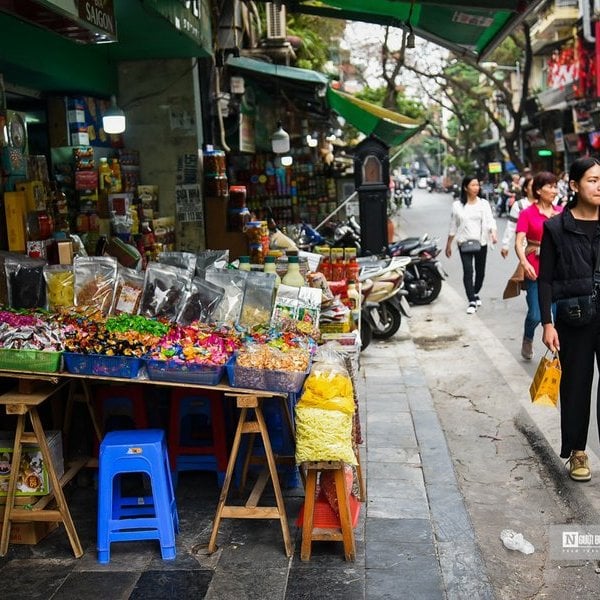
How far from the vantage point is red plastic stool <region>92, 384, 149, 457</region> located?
4.90 m

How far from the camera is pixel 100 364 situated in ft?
13.3

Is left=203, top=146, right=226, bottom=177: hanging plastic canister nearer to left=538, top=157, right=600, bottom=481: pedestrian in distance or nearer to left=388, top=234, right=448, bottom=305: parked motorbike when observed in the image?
left=388, top=234, right=448, bottom=305: parked motorbike

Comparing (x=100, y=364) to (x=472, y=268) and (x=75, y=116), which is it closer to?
(x=75, y=116)

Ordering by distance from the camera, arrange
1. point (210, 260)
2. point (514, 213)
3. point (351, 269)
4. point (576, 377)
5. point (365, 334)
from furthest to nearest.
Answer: point (514, 213), point (365, 334), point (351, 269), point (210, 260), point (576, 377)

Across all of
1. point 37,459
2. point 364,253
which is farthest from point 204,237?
point 37,459

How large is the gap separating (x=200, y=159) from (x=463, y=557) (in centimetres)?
614

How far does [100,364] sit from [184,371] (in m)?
0.43

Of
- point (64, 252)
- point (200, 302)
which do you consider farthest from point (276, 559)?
point (64, 252)

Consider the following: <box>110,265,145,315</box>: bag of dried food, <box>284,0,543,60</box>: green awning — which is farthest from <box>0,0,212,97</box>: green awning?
<box>110,265,145,315</box>: bag of dried food

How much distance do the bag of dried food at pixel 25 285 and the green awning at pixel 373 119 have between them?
8190mm

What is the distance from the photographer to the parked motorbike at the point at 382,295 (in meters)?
9.30

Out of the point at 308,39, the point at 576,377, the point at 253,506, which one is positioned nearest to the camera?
the point at 253,506

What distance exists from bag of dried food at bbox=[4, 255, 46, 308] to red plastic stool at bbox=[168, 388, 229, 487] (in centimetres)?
97

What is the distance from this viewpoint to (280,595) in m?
3.75
